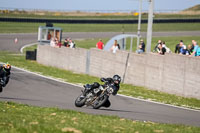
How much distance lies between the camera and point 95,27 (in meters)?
69.0


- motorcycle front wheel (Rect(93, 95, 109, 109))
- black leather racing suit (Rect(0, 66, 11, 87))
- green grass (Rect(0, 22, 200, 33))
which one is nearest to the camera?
motorcycle front wheel (Rect(93, 95, 109, 109))

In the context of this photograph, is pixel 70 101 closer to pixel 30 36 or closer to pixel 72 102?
pixel 72 102

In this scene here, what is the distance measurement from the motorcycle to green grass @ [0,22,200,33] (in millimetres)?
46497

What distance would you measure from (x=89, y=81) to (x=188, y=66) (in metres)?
6.58

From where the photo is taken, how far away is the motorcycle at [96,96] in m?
14.5

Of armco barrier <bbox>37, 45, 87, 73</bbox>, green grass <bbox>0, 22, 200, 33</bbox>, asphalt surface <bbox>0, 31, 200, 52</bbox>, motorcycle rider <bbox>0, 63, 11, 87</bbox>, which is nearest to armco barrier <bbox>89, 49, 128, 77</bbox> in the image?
armco barrier <bbox>37, 45, 87, 73</bbox>

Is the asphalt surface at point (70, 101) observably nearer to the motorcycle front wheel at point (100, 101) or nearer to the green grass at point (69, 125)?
the motorcycle front wheel at point (100, 101)

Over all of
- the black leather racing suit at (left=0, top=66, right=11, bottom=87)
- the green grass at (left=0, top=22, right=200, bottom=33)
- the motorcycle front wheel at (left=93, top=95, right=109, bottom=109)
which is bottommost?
the motorcycle front wheel at (left=93, top=95, right=109, bottom=109)

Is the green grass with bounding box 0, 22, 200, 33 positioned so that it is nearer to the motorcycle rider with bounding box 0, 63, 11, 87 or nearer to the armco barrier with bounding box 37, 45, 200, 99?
the armco barrier with bounding box 37, 45, 200, 99

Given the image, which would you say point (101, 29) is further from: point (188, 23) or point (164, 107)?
point (164, 107)

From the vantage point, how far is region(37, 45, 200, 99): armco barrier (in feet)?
69.2

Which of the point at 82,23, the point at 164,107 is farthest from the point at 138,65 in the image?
the point at 82,23

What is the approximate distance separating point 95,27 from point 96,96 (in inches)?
2147

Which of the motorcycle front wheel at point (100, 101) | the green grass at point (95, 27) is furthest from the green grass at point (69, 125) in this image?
the green grass at point (95, 27)
